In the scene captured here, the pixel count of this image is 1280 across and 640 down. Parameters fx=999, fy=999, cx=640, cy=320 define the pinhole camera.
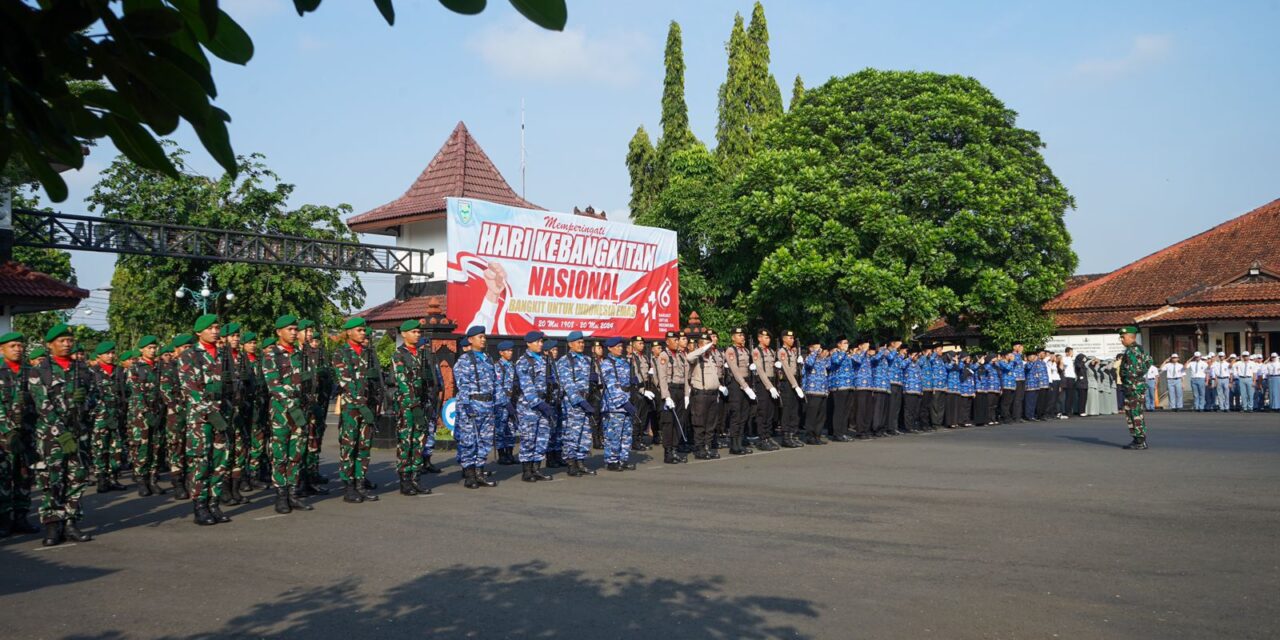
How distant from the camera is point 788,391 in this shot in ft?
55.9

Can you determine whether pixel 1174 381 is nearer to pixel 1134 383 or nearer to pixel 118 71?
pixel 1134 383

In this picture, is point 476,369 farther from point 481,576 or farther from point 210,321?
point 481,576

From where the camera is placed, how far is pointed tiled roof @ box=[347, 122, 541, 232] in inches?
1061

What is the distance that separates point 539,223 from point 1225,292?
2458 cm

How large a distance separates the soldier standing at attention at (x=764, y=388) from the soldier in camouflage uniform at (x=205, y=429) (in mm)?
8843

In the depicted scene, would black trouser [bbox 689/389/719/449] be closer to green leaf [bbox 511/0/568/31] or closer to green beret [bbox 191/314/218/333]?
green beret [bbox 191/314/218/333]

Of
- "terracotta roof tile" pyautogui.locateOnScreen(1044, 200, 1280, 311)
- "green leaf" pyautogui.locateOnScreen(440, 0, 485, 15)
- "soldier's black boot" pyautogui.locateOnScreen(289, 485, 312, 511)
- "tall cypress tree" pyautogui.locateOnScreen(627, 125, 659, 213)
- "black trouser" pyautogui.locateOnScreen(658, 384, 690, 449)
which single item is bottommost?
"soldier's black boot" pyautogui.locateOnScreen(289, 485, 312, 511)

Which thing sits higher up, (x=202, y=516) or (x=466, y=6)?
(x=466, y=6)

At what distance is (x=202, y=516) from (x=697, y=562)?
5.00 meters

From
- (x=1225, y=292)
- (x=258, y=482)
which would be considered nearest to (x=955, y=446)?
(x=258, y=482)

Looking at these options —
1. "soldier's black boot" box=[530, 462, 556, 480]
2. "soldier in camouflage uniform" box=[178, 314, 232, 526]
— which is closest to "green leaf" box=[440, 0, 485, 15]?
"soldier in camouflage uniform" box=[178, 314, 232, 526]

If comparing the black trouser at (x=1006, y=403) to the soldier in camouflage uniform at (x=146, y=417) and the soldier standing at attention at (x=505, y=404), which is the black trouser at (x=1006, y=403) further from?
the soldier in camouflage uniform at (x=146, y=417)

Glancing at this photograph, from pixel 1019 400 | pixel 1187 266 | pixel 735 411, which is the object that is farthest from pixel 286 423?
pixel 1187 266

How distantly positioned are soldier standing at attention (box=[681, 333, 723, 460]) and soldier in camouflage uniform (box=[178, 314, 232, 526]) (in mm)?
7045
